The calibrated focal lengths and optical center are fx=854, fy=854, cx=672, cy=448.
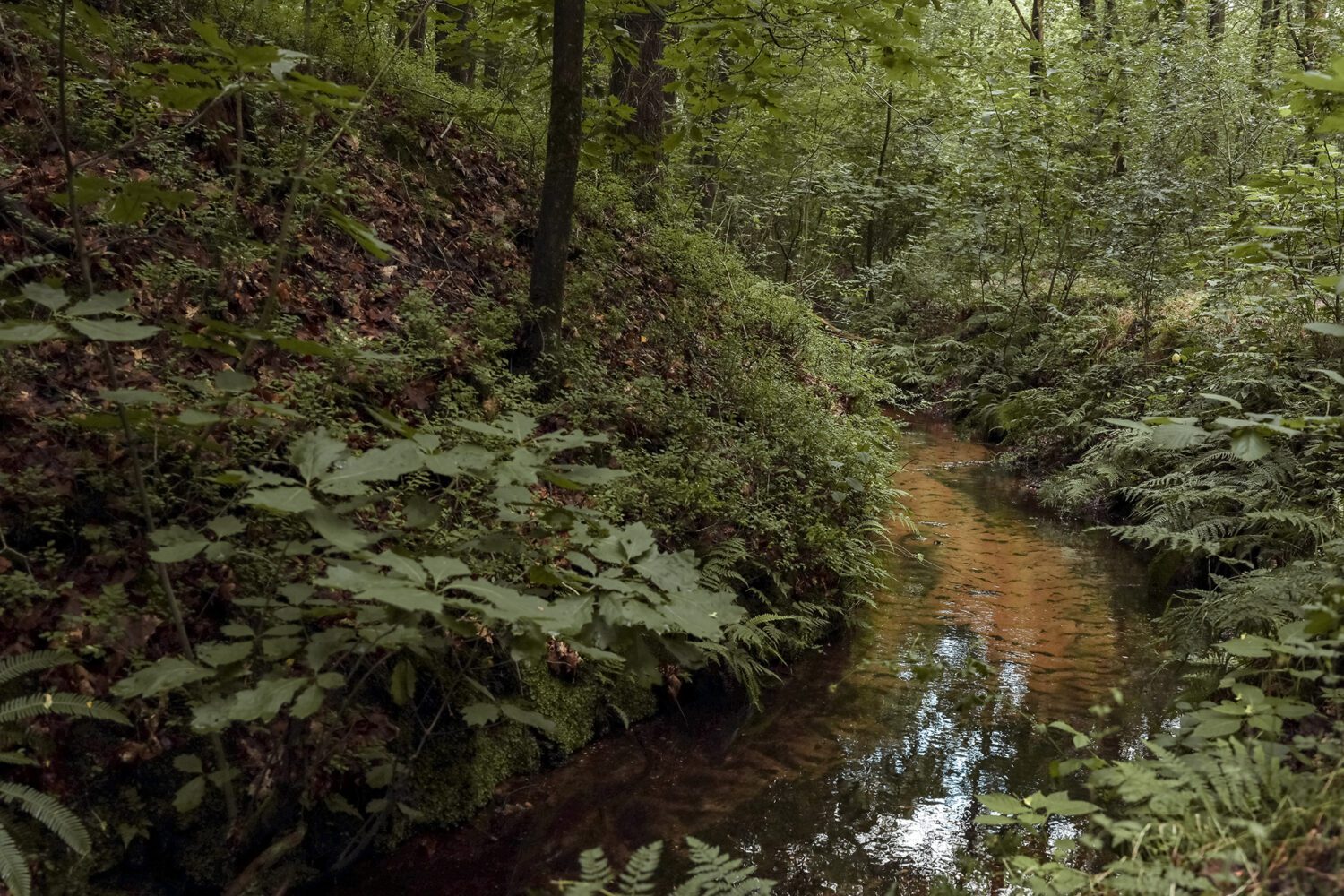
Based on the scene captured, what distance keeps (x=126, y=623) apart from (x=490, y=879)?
1772mm

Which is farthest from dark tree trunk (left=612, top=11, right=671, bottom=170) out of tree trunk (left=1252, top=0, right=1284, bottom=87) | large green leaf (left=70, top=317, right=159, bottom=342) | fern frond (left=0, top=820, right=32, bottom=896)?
tree trunk (left=1252, top=0, right=1284, bottom=87)

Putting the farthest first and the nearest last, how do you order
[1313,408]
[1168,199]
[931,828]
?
[1168,199]
[1313,408]
[931,828]

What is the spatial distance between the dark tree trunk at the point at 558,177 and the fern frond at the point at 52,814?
11.7 feet

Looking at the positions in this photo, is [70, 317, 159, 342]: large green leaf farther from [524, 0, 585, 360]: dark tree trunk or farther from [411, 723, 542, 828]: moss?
[524, 0, 585, 360]: dark tree trunk

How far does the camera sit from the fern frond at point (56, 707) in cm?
271

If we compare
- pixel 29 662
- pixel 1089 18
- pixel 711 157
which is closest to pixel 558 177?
pixel 29 662

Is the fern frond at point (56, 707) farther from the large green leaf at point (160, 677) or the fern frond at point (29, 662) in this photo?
the large green leaf at point (160, 677)

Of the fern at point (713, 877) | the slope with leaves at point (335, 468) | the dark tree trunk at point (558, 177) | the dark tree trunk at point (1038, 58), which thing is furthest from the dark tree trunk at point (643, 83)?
the dark tree trunk at point (1038, 58)

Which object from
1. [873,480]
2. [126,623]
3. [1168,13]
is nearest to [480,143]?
[873,480]

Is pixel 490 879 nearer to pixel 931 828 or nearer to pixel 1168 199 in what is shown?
pixel 931 828

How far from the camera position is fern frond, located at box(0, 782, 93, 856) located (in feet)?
8.46

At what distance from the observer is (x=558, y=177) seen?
18.1ft

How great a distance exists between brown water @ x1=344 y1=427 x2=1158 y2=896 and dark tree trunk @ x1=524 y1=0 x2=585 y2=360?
2681 millimetres

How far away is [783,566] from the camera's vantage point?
590 centimetres
